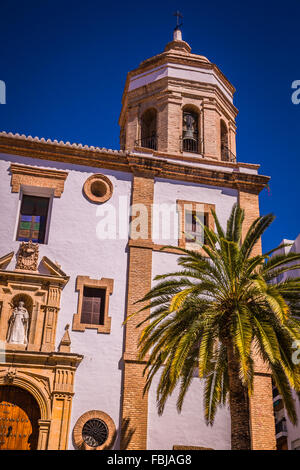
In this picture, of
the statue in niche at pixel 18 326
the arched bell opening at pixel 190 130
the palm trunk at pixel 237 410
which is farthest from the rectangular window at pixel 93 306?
the arched bell opening at pixel 190 130

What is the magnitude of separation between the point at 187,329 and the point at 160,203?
6.82 m

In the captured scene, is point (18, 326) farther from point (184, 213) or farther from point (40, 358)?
point (184, 213)

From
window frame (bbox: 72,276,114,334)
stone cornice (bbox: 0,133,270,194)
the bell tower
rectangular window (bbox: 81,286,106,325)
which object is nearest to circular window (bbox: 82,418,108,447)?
window frame (bbox: 72,276,114,334)

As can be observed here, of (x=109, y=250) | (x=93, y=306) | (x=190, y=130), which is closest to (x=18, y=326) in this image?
(x=93, y=306)

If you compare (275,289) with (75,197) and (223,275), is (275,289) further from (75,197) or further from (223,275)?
(75,197)

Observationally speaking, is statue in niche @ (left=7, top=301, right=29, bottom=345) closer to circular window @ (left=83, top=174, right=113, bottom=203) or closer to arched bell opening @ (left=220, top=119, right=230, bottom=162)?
circular window @ (left=83, top=174, right=113, bottom=203)

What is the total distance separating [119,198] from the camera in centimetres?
1992

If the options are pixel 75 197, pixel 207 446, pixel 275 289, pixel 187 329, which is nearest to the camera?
pixel 275 289

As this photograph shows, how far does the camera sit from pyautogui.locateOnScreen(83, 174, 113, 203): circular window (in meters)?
19.7

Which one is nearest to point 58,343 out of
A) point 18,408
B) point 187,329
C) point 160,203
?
point 18,408

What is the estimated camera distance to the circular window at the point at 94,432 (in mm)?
16250

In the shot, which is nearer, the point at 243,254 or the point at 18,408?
the point at 243,254

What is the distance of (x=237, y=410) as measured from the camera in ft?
45.3

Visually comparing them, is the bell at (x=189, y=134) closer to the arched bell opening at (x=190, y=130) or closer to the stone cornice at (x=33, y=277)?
the arched bell opening at (x=190, y=130)
